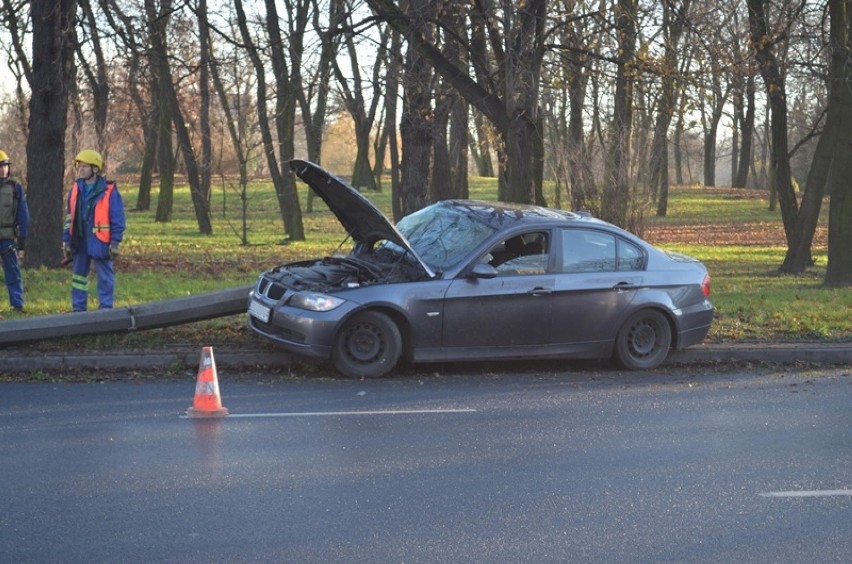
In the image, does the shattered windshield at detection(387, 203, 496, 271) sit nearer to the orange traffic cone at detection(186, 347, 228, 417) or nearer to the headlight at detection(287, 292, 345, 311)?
the headlight at detection(287, 292, 345, 311)

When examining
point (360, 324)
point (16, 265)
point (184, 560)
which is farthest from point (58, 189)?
point (184, 560)

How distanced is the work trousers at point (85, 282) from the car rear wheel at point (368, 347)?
11.9 ft

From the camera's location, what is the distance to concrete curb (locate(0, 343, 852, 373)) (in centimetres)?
1089

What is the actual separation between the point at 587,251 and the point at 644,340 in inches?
44.3

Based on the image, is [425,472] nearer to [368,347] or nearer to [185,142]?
[368,347]

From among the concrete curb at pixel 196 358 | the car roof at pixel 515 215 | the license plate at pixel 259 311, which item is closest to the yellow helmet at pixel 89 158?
the concrete curb at pixel 196 358

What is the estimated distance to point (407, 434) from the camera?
334 inches

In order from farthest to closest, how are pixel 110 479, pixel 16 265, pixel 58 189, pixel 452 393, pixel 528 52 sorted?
1. pixel 58 189
2. pixel 528 52
3. pixel 16 265
4. pixel 452 393
5. pixel 110 479

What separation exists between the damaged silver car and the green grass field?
61.4 inches

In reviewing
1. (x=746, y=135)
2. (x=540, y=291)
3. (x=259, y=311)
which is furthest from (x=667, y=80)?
(x=746, y=135)

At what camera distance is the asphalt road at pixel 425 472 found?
19.3 ft

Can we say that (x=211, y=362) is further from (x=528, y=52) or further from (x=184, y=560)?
(x=528, y=52)

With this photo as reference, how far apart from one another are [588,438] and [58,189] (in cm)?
1288

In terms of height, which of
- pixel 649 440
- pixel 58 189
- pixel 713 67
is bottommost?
pixel 649 440
